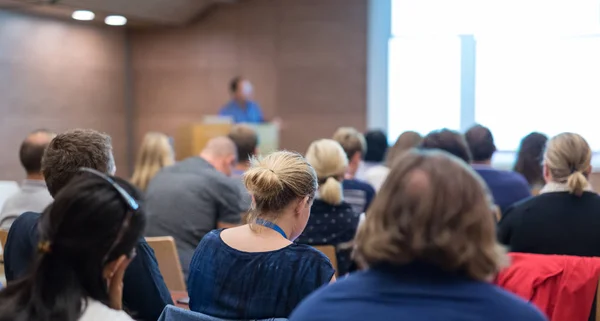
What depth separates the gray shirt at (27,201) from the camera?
3260 millimetres

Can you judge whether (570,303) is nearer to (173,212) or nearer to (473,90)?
(173,212)

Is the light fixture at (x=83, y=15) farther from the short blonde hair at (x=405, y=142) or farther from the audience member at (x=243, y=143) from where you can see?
the short blonde hair at (x=405, y=142)

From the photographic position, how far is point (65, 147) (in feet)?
7.82

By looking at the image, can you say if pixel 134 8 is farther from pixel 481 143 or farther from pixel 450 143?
pixel 450 143

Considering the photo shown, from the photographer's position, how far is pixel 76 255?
1.50 m

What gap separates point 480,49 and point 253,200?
6.26m

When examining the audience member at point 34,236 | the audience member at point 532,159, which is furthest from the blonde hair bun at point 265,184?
the audience member at point 532,159

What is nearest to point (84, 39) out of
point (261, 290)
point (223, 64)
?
point (223, 64)

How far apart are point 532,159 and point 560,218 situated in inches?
82.2

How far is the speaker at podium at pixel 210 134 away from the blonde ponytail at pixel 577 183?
4.54m

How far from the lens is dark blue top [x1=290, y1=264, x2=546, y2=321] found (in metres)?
1.31

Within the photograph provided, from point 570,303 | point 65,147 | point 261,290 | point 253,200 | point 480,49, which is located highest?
point 480,49

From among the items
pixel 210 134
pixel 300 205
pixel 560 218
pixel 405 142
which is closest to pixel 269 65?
pixel 210 134

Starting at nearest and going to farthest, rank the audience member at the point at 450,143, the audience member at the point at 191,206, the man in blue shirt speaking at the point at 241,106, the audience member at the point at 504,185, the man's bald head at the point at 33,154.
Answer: the man's bald head at the point at 33,154 < the audience member at the point at 191,206 < the audience member at the point at 450,143 < the audience member at the point at 504,185 < the man in blue shirt speaking at the point at 241,106
